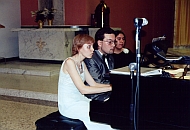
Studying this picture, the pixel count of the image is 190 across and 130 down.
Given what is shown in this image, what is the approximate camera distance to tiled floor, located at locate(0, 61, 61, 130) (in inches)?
147

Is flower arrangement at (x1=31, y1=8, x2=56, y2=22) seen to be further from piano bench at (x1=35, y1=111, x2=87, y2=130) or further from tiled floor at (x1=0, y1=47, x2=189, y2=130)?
piano bench at (x1=35, y1=111, x2=87, y2=130)

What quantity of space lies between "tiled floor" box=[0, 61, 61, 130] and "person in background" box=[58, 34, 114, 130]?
3.94 ft

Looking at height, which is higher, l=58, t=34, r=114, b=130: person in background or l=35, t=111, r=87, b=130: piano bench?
l=58, t=34, r=114, b=130: person in background

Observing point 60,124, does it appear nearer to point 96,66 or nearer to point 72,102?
point 72,102

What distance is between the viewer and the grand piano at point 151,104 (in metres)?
1.83

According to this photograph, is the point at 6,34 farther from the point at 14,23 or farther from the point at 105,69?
the point at 105,69

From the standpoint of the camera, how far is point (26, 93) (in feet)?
15.2

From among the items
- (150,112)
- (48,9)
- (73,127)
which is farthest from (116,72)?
(48,9)

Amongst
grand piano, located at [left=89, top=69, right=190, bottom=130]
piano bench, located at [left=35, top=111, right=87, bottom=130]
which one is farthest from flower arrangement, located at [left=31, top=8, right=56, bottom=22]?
grand piano, located at [left=89, top=69, right=190, bottom=130]

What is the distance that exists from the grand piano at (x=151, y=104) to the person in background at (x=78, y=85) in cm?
16

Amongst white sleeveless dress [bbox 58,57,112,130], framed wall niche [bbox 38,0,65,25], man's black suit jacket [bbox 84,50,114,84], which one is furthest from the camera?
framed wall niche [bbox 38,0,65,25]

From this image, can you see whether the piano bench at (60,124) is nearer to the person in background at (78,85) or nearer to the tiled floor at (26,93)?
the person in background at (78,85)

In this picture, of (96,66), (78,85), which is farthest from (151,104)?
(96,66)

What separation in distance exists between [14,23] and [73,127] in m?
5.97
